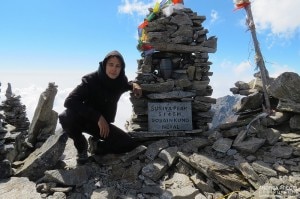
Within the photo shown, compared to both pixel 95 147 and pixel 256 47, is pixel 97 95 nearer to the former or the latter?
pixel 95 147

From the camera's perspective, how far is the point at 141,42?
396 inches

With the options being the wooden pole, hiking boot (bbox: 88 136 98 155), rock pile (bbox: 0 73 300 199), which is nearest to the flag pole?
the wooden pole

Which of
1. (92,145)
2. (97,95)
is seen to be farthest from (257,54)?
(92,145)

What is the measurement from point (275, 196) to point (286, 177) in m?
0.84

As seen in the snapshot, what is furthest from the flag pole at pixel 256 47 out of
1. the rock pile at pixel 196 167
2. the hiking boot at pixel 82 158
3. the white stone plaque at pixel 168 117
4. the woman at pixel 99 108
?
the hiking boot at pixel 82 158

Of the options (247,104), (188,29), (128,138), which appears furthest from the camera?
(188,29)

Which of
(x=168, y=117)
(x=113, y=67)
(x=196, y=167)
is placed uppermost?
(x=113, y=67)

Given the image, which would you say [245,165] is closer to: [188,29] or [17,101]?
[188,29]

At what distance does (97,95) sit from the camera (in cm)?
A: 809

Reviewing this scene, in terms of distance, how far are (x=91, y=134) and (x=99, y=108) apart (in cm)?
83

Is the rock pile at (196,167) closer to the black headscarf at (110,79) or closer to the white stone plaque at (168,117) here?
the white stone plaque at (168,117)

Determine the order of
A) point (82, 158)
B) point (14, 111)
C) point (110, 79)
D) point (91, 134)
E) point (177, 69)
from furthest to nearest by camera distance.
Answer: point (14, 111), point (177, 69), point (91, 134), point (82, 158), point (110, 79)

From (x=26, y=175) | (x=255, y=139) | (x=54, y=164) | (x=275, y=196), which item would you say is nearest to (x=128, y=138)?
(x=54, y=164)

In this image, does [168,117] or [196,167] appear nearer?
[196,167]
